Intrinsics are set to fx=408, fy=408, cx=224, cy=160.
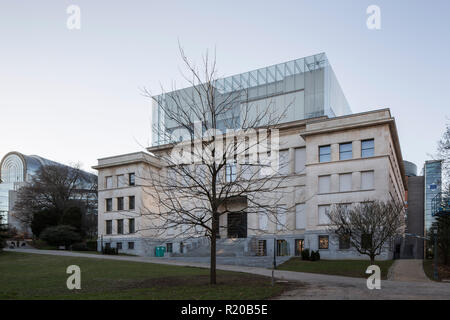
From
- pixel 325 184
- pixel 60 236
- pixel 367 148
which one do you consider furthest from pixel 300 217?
pixel 60 236

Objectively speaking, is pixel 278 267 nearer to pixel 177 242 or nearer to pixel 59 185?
pixel 177 242

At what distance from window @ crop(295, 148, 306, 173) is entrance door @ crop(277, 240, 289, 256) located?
7.75 metres

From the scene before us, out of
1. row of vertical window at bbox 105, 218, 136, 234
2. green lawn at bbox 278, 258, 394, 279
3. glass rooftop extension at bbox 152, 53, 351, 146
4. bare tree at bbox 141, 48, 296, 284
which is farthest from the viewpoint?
row of vertical window at bbox 105, 218, 136, 234

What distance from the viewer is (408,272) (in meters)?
27.2

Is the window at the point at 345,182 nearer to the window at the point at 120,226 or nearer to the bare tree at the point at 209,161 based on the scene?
the bare tree at the point at 209,161

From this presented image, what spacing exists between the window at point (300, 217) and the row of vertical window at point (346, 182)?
3.05 meters

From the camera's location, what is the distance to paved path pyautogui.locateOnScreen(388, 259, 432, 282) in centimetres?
2427

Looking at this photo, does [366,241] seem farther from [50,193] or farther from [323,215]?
[50,193]

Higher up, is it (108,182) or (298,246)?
(108,182)

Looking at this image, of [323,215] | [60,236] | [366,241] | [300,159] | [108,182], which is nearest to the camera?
[366,241]

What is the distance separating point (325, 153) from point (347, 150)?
7.20 ft

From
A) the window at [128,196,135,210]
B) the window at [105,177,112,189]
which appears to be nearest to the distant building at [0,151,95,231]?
the window at [105,177,112,189]

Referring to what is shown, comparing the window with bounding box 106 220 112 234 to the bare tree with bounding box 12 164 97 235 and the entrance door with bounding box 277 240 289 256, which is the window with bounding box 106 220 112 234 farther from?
the entrance door with bounding box 277 240 289 256
